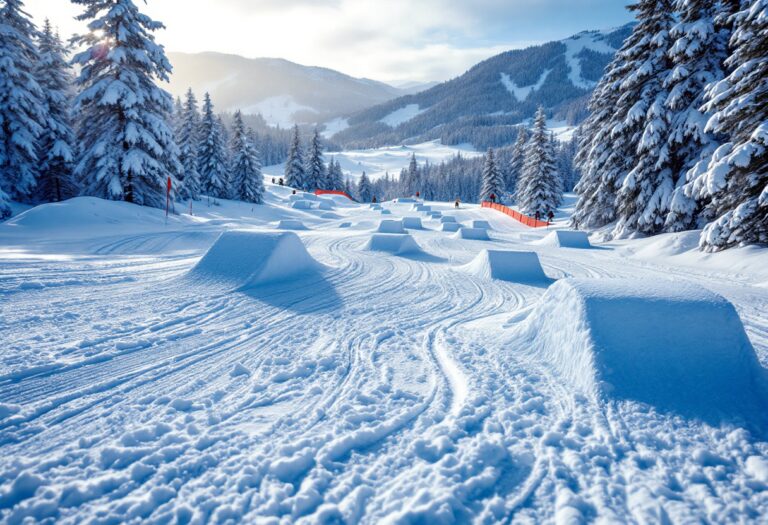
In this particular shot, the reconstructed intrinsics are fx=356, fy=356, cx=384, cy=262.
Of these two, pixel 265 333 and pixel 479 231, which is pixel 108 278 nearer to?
pixel 265 333

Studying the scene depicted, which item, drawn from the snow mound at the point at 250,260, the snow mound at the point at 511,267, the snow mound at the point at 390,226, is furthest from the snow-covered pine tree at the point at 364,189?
the snow mound at the point at 250,260

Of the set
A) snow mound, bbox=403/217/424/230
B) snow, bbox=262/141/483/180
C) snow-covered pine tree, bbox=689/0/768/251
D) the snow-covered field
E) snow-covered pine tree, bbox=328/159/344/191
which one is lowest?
the snow-covered field

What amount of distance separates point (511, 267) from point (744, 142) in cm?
831

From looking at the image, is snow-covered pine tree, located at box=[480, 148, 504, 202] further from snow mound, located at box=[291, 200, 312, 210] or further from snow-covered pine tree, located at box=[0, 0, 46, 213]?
snow-covered pine tree, located at box=[0, 0, 46, 213]

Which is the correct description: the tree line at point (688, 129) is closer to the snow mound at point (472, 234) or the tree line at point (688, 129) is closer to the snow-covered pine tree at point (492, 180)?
the snow mound at point (472, 234)

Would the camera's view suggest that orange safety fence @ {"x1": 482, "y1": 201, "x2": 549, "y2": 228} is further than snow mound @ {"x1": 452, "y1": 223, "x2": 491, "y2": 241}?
Yes

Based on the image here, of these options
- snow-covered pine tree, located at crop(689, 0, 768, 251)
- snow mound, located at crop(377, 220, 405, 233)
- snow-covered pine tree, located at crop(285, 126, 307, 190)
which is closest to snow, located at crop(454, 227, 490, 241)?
snow mound, located at crop(377, 220, 405, 233)

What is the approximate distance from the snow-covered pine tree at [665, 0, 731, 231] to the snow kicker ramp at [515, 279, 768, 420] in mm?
15006

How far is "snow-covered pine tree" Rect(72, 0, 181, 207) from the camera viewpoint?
1662cm

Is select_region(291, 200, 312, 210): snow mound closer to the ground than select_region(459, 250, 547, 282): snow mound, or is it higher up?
higher up

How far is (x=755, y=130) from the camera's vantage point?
10.3 metres

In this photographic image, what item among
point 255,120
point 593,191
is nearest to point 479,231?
point 593,191

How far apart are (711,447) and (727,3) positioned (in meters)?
19.5

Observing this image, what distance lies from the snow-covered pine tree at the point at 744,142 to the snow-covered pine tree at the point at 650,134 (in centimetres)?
511
